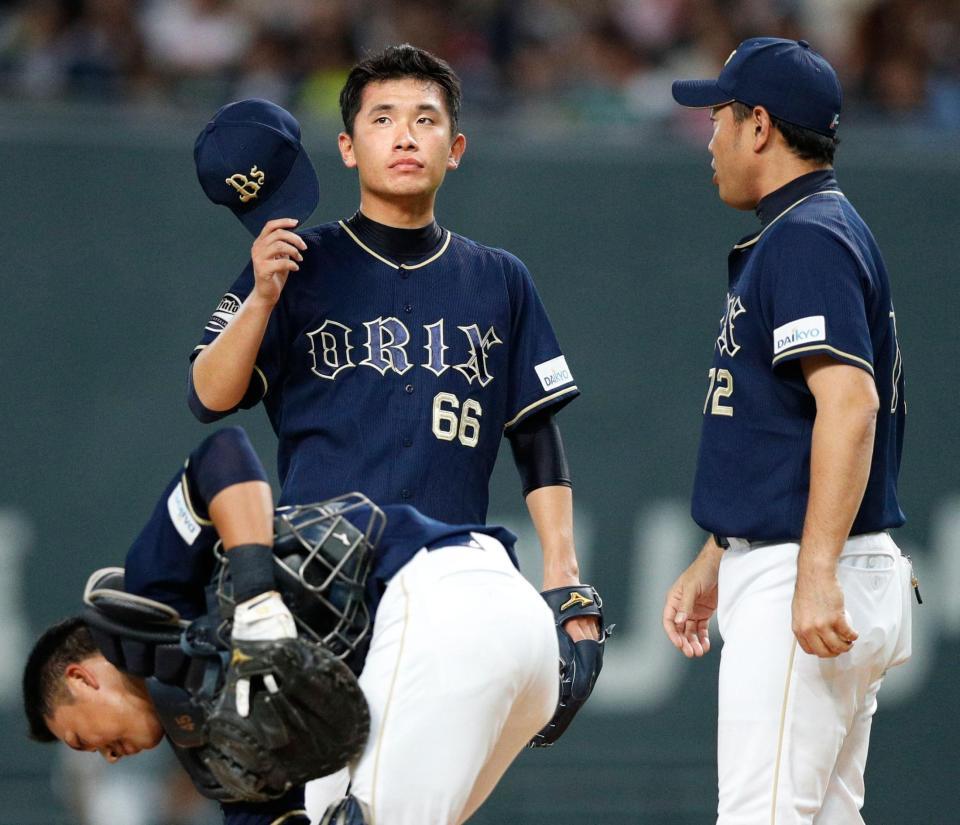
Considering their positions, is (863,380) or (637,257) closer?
(863,380)

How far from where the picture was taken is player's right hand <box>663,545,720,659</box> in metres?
3.53

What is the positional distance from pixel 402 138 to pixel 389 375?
1.78ft

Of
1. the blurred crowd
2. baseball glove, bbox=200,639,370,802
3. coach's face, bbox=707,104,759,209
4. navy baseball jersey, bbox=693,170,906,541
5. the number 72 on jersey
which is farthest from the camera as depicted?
the blurred crowd

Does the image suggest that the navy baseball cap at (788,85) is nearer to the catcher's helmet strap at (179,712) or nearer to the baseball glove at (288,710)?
the baseball glove at (288,710)

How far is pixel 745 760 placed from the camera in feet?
10.0

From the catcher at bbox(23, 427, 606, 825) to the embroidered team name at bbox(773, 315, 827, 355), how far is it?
717mm

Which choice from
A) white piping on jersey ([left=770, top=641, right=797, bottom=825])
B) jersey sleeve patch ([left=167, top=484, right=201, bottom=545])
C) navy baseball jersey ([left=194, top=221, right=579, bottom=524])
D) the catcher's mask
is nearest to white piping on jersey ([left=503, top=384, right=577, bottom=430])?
navy baseball jersey ([left=194, top=221, right=579, bottom=524])

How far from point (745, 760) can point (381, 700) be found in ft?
2.60

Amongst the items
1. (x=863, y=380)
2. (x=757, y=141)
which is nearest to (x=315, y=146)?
(x=757, y=141)

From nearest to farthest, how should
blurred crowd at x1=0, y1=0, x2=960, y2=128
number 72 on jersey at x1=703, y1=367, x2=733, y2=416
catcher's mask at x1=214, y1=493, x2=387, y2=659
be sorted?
1. catcher's mask at x1=214, y1=493, x2=387, y2=659
2. number 72 on jersey at x1=703, y1=367, x2=733, y2=416
3. blurred crowd at x1=0, y1=0, x2=960, y2=128

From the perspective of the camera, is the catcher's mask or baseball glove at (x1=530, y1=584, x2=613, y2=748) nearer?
the catcher's mask

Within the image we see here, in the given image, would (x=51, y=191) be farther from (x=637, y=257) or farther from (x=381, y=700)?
(x=381, y=700)

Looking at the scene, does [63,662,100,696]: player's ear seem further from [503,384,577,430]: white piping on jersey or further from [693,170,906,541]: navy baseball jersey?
[693,170,906,541]: navy baseball jersey

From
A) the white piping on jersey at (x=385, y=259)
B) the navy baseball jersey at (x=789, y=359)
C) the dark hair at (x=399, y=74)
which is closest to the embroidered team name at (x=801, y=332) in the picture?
the navy baseball jersey at (x=789, y=359)
